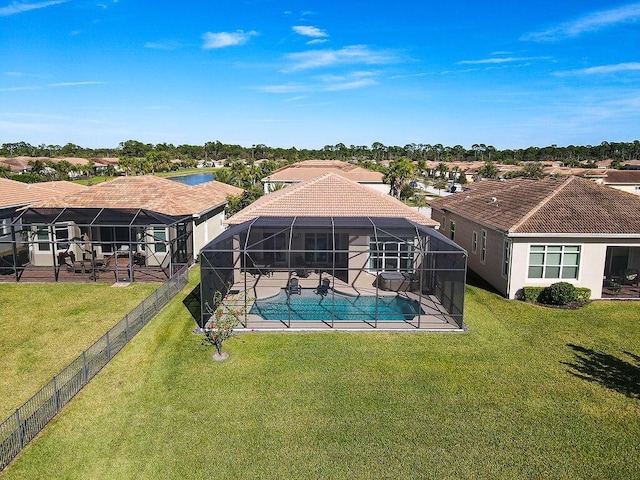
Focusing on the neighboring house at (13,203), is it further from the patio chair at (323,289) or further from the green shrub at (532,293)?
the green shrub at (532,293)

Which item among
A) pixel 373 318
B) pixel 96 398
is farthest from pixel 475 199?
pixel 96 398

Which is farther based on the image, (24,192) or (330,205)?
(24,192)

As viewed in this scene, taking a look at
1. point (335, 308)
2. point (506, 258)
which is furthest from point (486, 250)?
point (335, 308)

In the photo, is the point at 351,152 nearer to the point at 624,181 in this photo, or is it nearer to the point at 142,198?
the point at 624,181

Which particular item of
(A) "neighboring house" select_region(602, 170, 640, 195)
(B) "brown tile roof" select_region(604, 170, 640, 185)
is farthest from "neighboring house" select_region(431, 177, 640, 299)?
(B) "brown tile roof" select_region(604, 170, 640, 185)

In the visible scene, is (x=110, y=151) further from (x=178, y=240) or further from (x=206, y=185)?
(x=178, y=240)
